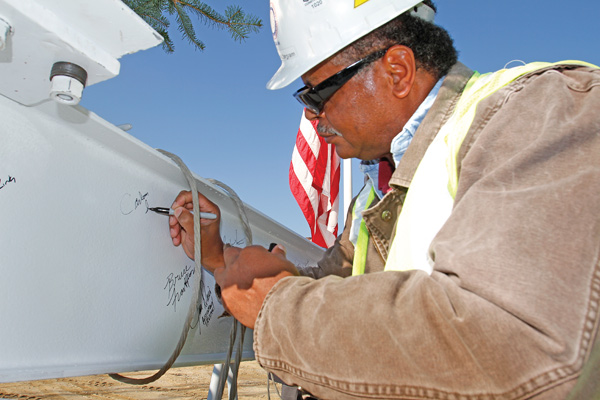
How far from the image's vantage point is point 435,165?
1139mm

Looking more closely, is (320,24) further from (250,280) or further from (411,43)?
(250,280)

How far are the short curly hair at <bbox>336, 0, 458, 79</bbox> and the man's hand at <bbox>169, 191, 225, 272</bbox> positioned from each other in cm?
82

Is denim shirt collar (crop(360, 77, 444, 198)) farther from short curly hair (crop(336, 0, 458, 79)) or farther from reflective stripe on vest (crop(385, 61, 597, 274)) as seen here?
reflective stripe on vest (crop(385, 61, 597, 274))

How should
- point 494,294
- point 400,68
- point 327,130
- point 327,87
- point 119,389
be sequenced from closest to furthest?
point 494,294 → point 400,68 → point 327,87 → point 327,130 → point 119,389

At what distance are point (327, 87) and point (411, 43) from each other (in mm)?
369

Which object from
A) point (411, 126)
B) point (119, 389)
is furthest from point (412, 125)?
point (119, 389)

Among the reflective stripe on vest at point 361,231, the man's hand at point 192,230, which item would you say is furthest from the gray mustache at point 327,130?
the man's hand at point 192,230

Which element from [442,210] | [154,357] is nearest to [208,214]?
[154,357]

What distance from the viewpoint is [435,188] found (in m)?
1.11

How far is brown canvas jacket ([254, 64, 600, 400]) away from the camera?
706mm

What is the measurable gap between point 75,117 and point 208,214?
2.08ft

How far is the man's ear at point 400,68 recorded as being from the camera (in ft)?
5.52
